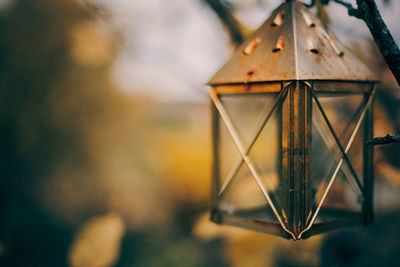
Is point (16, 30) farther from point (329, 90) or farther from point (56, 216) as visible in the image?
point (329, 90)

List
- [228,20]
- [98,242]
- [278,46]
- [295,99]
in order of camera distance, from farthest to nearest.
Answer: [98,242] → [228,20] → [278,46] → [295,99]

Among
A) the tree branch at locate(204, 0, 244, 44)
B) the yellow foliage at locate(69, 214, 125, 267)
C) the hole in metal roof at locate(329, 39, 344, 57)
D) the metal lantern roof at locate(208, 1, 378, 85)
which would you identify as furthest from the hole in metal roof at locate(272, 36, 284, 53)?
the yellow foliage at locate(69, 214, 125, 267)

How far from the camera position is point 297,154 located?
1.28 m

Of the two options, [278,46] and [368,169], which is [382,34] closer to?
[278,46]

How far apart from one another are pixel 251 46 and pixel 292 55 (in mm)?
249

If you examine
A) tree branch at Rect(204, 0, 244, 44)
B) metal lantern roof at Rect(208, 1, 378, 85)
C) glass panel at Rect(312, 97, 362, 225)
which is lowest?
glass panel at Rect(312, 97, 362, 225)

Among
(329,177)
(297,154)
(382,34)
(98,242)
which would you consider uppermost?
(382,34)

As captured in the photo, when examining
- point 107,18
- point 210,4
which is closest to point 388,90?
point 210,4

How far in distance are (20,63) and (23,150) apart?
1.53m

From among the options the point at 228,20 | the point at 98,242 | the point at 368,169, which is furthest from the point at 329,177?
the point at 98,242

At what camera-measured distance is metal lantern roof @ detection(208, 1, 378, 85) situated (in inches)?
50.6

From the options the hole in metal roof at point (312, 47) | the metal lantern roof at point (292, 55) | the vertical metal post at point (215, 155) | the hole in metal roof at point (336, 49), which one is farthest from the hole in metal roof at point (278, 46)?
the vertical metal post at point (215, 155)

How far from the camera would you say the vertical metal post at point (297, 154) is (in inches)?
49.9

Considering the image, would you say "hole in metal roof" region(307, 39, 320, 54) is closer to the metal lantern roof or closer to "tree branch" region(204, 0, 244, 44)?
the metal lantern roof
